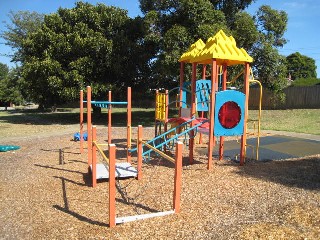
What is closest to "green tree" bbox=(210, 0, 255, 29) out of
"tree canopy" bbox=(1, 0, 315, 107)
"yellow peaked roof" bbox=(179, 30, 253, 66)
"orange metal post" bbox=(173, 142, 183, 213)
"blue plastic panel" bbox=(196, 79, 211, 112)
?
"tree canopy" bbox=(1, 0, 315, 107)

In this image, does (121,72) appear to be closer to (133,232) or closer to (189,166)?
(189,166)

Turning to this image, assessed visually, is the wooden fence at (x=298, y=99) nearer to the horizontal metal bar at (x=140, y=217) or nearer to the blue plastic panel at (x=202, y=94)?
the blue plastic panel at (x=202, y=94)

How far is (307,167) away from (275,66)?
10933mm

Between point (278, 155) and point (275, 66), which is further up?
point (275, 66)

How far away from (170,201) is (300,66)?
63.2 m

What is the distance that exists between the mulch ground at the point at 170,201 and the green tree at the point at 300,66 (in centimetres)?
5744

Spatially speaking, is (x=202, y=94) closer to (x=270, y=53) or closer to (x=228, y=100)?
(x=228, y=100)

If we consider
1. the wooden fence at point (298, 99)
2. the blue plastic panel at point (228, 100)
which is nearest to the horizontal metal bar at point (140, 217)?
the blue plastic panel at point (228, 100)

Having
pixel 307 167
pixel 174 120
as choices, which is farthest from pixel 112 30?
pixel 307 167

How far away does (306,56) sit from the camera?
202 feet

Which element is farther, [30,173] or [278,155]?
[278,155]

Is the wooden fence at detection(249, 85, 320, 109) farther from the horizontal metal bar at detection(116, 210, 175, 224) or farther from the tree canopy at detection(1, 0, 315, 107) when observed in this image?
the horizontal metal bar at detection(116, 210, 175, 224)

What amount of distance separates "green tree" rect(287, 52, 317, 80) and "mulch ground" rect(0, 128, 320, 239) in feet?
188

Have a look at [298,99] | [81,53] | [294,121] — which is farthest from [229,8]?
[298,99]
